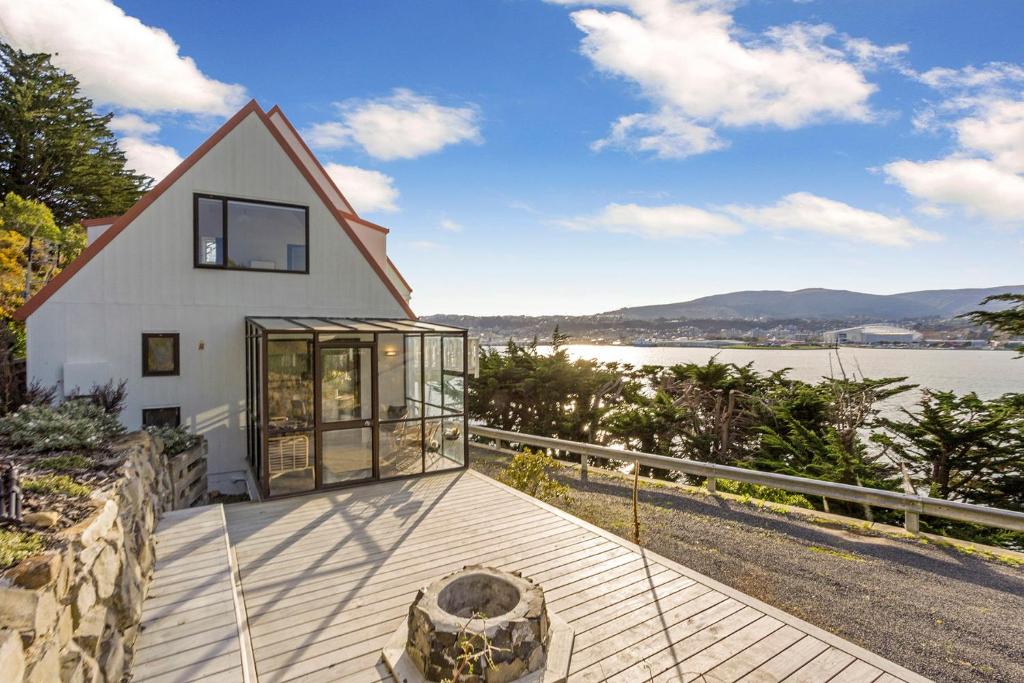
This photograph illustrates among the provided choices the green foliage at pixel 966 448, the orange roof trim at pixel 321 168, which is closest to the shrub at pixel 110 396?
the orange roof trim at pixel 321 168

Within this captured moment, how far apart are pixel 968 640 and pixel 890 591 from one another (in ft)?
2.64

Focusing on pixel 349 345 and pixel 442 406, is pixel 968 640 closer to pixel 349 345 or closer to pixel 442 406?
pixel 442 406

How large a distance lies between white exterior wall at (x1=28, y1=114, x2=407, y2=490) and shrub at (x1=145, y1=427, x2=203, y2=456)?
2.03ft

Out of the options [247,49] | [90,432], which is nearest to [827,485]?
[90,432]

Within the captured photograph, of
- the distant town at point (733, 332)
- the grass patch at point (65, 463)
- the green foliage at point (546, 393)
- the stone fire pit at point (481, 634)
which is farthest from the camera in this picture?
the distant town at point (733, 332)

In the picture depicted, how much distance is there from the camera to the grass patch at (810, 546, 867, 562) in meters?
5.41

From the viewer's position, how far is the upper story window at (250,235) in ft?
26.4

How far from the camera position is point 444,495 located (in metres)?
6.68

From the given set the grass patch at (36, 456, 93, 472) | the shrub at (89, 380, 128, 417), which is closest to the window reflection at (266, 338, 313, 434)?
the shrub at (89, 380, 128, 417)

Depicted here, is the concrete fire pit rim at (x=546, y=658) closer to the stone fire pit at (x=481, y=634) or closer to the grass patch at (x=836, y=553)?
the stone fire pit at (x=481, y=634)

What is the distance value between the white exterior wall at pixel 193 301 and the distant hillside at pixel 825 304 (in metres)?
53.2

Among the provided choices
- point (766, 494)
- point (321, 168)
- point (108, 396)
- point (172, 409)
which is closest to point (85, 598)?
point (108, 396)

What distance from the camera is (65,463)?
150 inches

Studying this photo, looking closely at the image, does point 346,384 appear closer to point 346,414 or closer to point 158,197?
point 346,414
